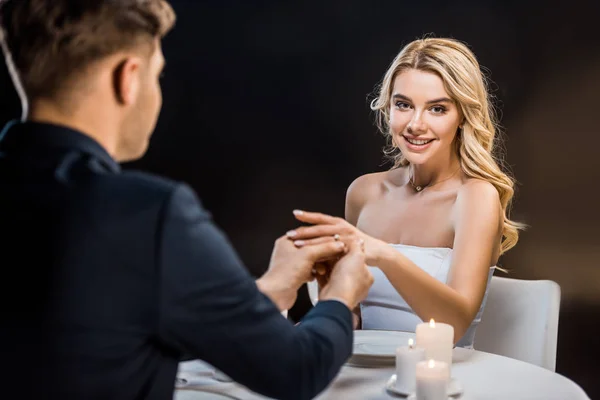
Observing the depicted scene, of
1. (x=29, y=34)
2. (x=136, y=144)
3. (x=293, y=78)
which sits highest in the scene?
(x=29, y=34)

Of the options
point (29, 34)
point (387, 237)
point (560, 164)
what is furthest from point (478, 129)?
point (29, 34)

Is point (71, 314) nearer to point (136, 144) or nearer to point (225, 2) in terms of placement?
point (136, 144)

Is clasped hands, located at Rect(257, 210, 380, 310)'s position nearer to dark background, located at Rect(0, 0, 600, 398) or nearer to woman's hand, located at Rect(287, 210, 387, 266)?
woman's hand, located at Rect(287, 210, 387, 266)

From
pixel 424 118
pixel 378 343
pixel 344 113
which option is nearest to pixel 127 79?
pixel 378 343

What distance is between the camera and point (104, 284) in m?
0.92

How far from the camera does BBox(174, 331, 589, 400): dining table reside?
145cm

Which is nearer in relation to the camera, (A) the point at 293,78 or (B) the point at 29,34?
(B) the point at 29,34

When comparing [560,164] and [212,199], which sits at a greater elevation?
[560,164]

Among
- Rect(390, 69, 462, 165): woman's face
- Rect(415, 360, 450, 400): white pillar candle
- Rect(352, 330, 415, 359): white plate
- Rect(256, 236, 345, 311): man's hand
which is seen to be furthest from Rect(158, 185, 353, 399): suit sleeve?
Rect(390, 69, 462, 165): woman's face

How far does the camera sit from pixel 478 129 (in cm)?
256

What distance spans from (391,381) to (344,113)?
9.10 feet

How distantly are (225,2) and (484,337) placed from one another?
2.57 m

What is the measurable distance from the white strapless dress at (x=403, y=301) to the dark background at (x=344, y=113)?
1.42 m

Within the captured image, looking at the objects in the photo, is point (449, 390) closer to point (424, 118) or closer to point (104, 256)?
point (104, 256)
